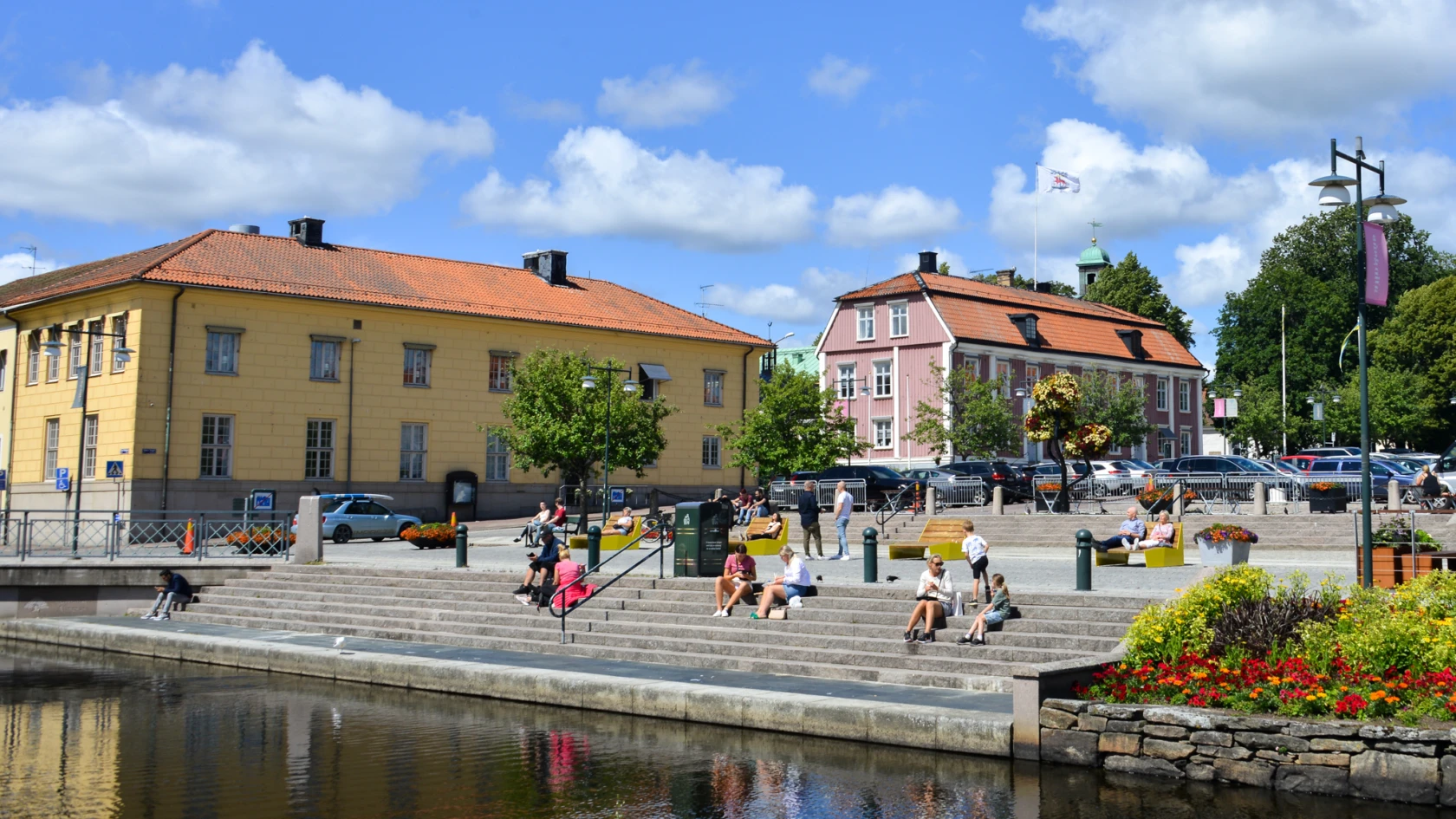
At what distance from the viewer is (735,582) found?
19625 mm

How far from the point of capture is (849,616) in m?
18.2

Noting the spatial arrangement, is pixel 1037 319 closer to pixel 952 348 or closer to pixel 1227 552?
pixel 952 348

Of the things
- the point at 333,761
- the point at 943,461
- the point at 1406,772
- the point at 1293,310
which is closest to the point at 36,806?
the point at 333,761

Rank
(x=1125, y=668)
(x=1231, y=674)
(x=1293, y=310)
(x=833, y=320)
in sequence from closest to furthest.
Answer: (x=1231, y=674) → (x=1125, y=668) → (x=833, y=320) → (x=1293, y=310)

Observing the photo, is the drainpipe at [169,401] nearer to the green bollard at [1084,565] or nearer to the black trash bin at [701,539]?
the black trash bin at [701,539]

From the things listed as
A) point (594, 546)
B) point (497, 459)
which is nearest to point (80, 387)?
point (594, 546)

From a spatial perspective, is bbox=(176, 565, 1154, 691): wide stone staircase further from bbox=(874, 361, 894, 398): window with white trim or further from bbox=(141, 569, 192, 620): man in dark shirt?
bbox=(874, 361, 894, 398): window with white trim

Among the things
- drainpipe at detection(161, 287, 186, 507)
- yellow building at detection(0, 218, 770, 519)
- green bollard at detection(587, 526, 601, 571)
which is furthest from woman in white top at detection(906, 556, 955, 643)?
drainpipe at detection(161, 287, 186, 507)

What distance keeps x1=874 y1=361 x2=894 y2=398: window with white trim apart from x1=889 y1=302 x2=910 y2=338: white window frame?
1.53 metres

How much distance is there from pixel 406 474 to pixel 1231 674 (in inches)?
1543

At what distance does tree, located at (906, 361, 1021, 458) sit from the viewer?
5800 cm

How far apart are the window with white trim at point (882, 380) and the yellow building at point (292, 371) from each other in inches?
474

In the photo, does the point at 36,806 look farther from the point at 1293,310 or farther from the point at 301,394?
the point at 1293,310

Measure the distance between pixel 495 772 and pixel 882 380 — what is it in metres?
53.3
